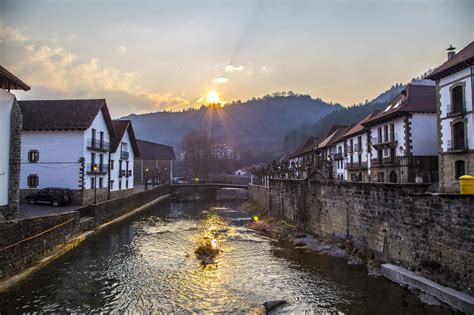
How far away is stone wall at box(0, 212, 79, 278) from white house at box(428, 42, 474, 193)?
28354 millimetres

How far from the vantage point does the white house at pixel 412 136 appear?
29750 millimetres

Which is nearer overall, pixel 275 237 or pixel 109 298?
pixel 109 298

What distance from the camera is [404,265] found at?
14.6m

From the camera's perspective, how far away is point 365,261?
16.9 metres

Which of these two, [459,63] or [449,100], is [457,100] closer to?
[449,100]

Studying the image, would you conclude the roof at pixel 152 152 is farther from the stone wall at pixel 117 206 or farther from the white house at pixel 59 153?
the white house at pixel 59 153

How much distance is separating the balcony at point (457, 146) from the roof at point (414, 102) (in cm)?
640

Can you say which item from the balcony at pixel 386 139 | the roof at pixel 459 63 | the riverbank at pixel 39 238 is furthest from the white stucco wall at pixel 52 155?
the roof at pixel 459 63

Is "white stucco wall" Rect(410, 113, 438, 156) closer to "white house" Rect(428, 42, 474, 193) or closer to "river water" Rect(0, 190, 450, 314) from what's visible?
Result: "white house" Rect(428, 42, 474, 193)

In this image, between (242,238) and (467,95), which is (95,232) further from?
(467,95)

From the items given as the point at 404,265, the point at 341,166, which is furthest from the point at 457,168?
the point at 341,166

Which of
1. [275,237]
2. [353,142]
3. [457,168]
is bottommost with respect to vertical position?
[275,237]

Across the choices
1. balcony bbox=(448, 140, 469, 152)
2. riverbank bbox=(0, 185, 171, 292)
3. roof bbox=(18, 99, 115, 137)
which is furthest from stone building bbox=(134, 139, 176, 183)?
balcony bbox=(448, 140, 469, 152)

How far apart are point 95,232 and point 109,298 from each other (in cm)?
1381
